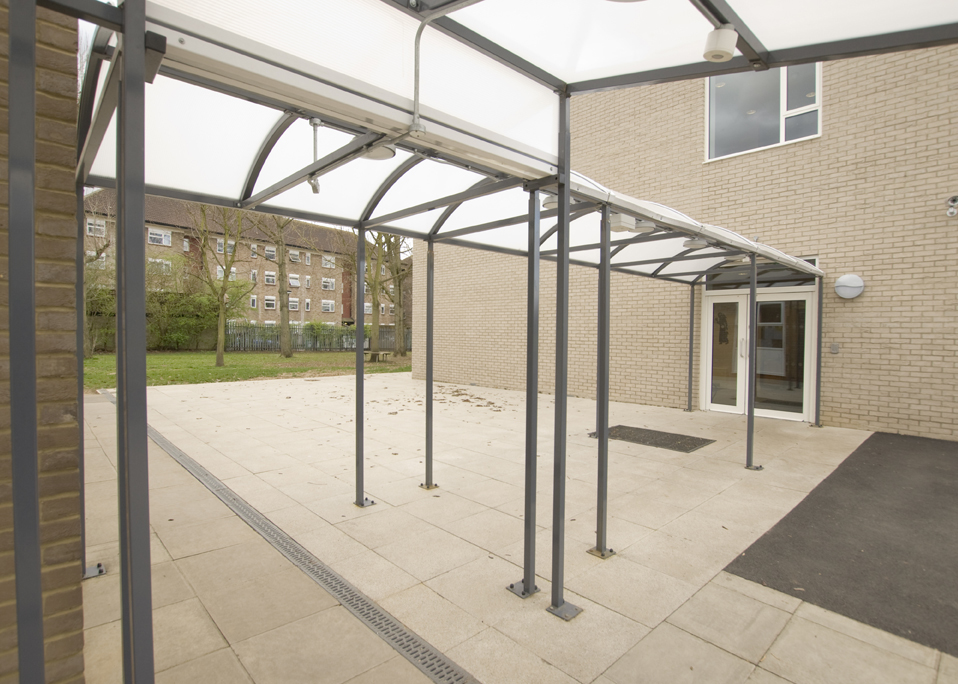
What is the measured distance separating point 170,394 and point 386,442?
7.35 meters

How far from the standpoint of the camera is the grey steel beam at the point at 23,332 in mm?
1320

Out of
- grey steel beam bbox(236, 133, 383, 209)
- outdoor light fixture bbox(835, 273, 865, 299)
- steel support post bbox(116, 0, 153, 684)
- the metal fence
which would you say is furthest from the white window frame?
the metal fence

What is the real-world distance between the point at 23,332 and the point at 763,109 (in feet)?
36.8

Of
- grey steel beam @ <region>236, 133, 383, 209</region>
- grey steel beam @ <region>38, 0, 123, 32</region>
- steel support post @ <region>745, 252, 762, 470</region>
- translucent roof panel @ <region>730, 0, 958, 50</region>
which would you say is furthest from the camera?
steel support post @ <region>745, 252, 762, 470</region>

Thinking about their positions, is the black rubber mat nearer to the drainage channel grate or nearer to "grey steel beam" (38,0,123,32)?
the drainage channel grate

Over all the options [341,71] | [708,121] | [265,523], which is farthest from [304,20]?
[708,121]

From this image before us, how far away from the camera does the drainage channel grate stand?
95.6 inches

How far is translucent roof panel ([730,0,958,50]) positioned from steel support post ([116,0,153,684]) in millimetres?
2306

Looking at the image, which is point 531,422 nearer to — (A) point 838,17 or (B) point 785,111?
(A) point 838,17

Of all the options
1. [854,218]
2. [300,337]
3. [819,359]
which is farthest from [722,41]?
[300,337]

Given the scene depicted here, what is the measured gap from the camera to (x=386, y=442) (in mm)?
7148

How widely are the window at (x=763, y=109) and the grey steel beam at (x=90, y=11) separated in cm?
1027

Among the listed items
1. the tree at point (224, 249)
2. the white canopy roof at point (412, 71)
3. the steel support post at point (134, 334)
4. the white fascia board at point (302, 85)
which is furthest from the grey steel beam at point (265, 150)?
the tree at point (224, 249)

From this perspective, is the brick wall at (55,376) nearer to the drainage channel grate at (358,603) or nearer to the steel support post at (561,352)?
the drainage channel grate at (358,603)
